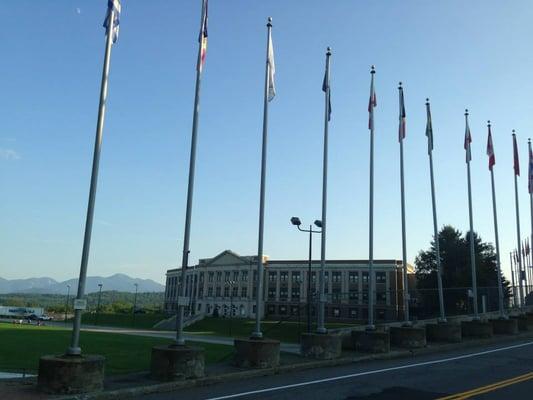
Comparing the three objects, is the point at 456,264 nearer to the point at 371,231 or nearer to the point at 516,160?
the point at 516,160

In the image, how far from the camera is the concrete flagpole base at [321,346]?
17.2 m

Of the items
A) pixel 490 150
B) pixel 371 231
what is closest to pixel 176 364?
pixel 371 231

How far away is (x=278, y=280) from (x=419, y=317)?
312 feet

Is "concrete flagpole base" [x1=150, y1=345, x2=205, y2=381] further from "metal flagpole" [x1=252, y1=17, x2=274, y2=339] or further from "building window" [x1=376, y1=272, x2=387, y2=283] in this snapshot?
"building window" [x1=376, y1=272, x2=387, y2=283]

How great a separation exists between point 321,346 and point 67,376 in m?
9.22

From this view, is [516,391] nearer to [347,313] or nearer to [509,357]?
[509,357]

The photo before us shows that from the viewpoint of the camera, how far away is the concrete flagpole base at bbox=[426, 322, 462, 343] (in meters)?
24.1

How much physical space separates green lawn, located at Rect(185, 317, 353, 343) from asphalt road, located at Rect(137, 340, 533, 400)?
21028 mm

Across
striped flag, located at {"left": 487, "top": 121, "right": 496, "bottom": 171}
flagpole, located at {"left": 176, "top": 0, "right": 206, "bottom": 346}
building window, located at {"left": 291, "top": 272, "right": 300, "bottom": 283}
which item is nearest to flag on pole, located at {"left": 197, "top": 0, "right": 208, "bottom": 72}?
flagpole, located at {"left": 176, "top": 0, "right": 206, "bottom": 346}

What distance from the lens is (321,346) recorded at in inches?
682

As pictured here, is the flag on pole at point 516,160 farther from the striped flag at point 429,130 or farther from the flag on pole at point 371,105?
the flag on pole at point 371,105

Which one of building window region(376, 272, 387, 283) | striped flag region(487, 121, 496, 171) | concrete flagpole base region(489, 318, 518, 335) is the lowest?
concrete flagpole base region(489, 318, 518, 335)

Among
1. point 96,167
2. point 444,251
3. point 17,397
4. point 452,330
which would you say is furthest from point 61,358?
Result: point 444,251

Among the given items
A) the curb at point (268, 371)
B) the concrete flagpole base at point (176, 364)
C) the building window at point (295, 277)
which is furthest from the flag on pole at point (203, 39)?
the building window at point (295, 277)
